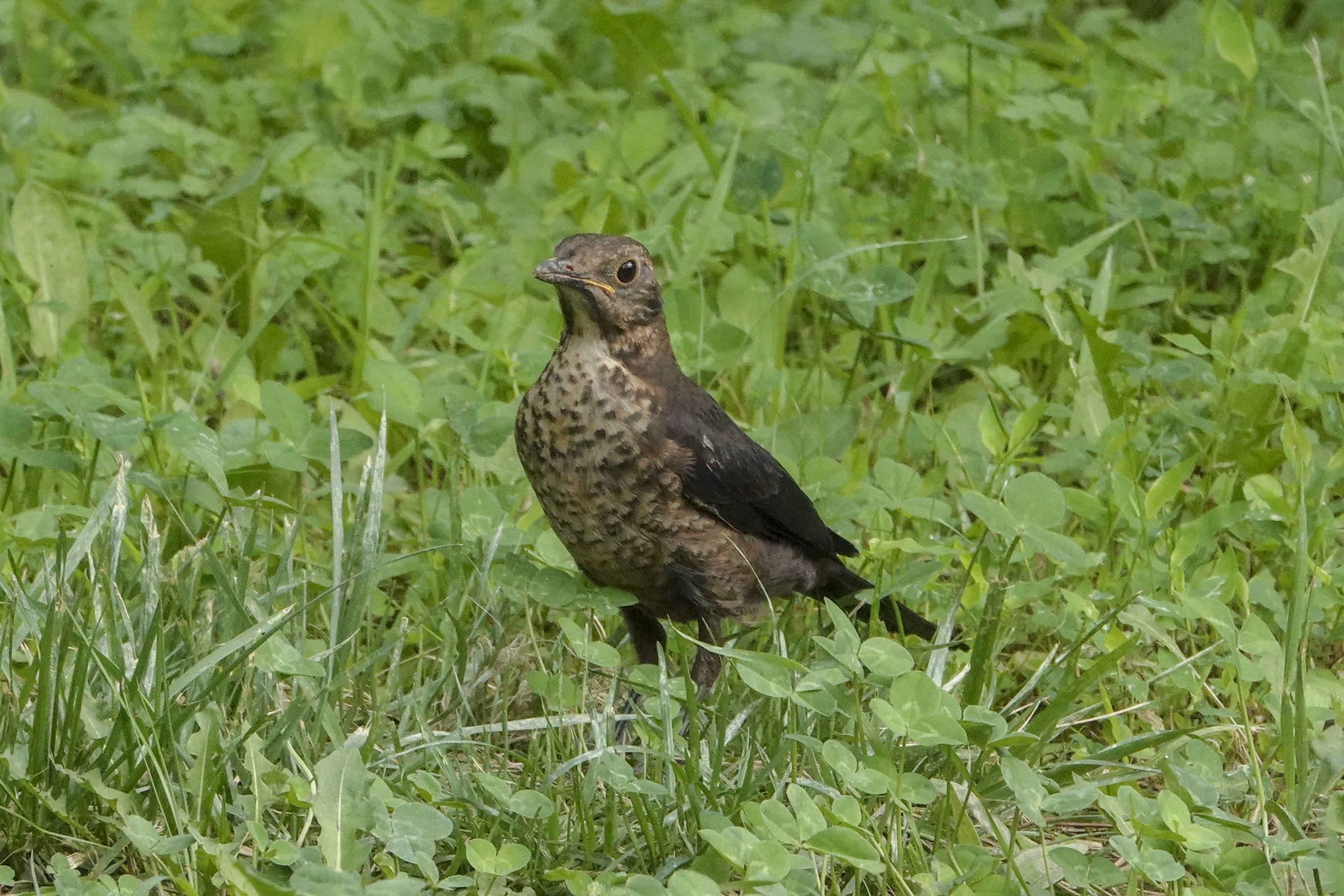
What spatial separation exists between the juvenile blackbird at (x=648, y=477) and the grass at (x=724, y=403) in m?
0.14

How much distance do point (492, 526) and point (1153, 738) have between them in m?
1.58

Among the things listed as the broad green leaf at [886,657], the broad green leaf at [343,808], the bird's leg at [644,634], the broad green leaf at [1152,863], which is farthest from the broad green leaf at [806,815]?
the bird's leg at [644,634]

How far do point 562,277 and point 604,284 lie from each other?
0.35ft

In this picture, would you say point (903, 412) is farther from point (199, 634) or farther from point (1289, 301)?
point (199, 634)

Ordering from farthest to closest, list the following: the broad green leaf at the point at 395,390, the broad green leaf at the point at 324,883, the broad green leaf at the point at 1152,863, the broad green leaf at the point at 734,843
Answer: the broad green leaf at the point at 395,390
the broad green leaf at the point at 1152,863
the broad green leaf at the point at 734,843
the broad green leaf at the point at 324,883

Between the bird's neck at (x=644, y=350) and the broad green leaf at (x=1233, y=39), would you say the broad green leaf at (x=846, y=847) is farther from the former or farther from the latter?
the broad green leaf at (x=1233, y=39)

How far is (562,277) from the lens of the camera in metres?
3.95

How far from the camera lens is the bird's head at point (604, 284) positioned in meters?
3.99

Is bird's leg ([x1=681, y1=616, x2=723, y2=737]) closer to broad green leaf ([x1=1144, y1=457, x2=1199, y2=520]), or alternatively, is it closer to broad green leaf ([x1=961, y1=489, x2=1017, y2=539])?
broad green leaf ([x1=961, y1=489, x2=1017, y2=539])

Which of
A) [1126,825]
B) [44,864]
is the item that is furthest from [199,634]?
[1126,825]

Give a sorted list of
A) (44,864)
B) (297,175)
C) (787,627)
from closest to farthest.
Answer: (44,864), (787,627), (297,175)

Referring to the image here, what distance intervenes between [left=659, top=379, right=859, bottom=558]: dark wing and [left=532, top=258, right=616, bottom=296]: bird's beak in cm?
29

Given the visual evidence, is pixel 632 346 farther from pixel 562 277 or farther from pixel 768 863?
pixel 768 863

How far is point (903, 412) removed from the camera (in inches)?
210
